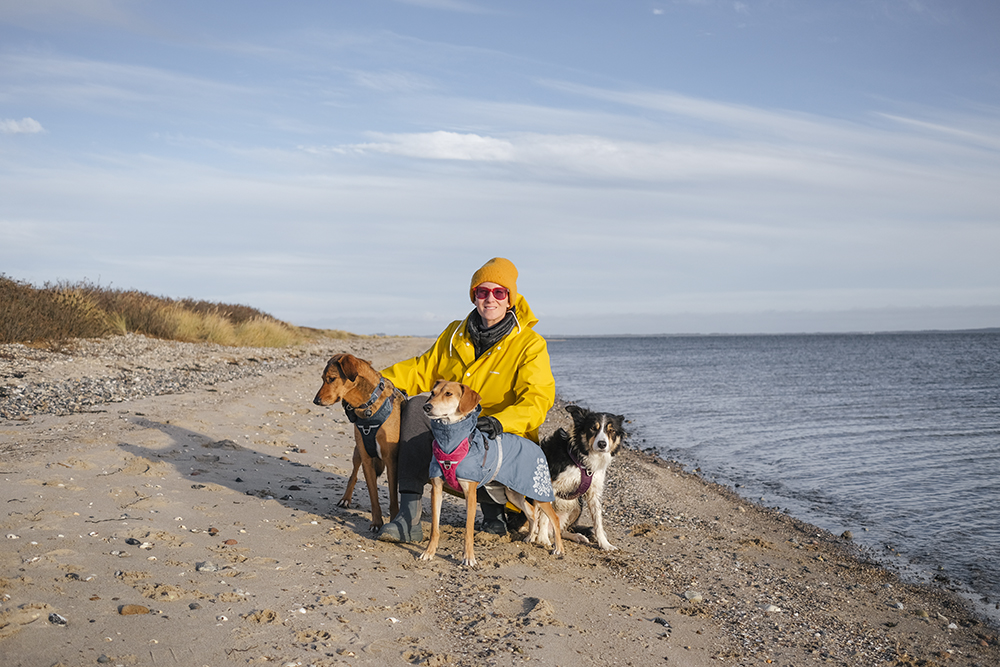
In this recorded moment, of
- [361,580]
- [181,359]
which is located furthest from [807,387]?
[361,580]

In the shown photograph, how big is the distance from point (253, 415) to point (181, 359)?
25.2 feet

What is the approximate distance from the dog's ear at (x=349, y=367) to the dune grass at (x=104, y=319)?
451 inches

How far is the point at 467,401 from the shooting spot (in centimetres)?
445

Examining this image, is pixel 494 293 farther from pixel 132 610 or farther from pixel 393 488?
pixel 132 610

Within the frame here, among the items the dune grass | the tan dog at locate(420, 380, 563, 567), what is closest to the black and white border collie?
the tan dog at locate(420, 380, 563, 567)

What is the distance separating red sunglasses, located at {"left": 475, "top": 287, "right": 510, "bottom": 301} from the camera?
4996 mm

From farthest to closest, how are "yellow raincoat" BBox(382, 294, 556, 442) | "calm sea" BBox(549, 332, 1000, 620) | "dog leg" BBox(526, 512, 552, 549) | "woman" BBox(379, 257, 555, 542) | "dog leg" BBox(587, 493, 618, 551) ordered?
"calm sea" BBox(549, 332, 1000, 620) < "dog leg" BBox(587, 493, 618, 551) < "dog leg" BBox(526, 512, 552, 549) < "yellow raincoat" BBox(382, 294, 556, 442) < "woman" BBox(379, 257, 555, 542)

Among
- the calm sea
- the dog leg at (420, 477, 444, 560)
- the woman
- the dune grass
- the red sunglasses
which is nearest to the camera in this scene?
the dog leg at (420, 477, 444, 560)

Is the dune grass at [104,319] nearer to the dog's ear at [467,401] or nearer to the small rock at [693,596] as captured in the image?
the dog's ear at [467,401]

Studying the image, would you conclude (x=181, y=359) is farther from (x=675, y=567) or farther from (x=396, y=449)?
(x=675, y=567)

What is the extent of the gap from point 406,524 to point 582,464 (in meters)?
1.46

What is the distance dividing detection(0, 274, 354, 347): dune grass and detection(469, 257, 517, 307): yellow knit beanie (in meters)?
12.0

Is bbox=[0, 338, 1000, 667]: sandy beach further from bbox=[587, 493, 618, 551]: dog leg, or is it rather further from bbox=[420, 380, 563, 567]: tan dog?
bbox=[420, 380, 563, 567]: tan dog

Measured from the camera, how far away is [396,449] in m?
4.82
